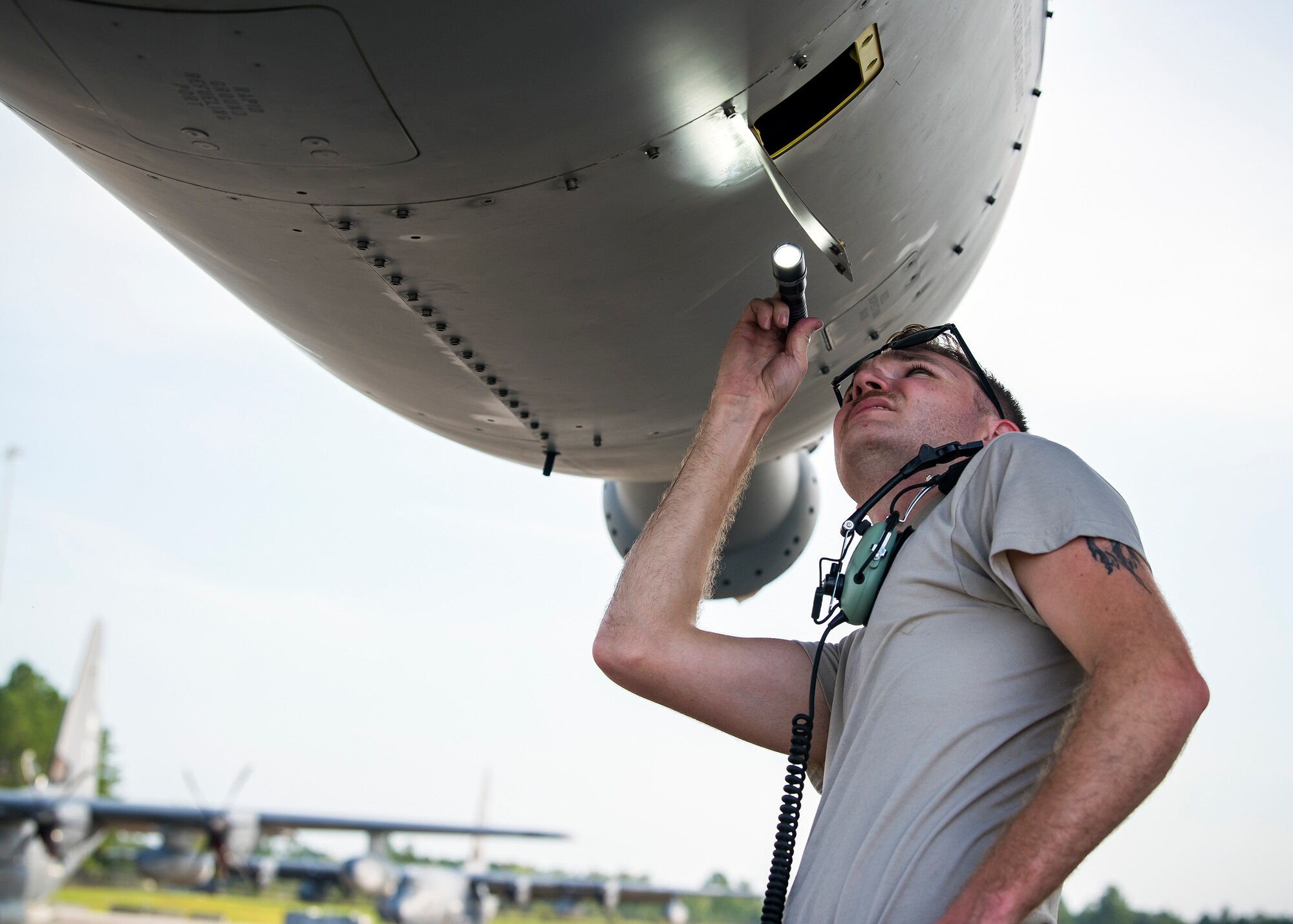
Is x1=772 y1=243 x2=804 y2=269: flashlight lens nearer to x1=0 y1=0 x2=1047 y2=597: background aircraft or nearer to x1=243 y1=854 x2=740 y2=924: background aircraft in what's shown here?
x1=0 y1=0 x2=1047 y2=597: background aircraft

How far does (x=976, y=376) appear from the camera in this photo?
2041mm

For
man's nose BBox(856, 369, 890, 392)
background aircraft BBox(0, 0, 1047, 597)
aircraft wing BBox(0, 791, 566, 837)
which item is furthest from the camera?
aircraft wing BBox(0, 791, 566, 837)

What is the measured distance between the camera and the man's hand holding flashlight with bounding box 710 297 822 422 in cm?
210

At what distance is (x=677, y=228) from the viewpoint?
261 cm

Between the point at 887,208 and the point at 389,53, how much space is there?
1.66 meters

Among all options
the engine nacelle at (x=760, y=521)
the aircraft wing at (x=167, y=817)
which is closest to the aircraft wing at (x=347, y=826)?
the aircraft wing at (x=167, y=817)

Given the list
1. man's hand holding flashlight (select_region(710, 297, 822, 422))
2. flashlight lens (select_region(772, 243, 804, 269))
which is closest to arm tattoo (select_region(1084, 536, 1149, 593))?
man's hand holding flashlight (select_region(710, 297, 822, 422))

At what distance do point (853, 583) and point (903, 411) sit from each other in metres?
0.39

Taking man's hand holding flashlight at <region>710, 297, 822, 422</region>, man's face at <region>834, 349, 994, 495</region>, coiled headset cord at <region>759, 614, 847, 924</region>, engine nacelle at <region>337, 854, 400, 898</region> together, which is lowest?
engine nacelle at <region>337, 854, 400, 898</region>

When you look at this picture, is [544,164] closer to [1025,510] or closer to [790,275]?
[790,275]

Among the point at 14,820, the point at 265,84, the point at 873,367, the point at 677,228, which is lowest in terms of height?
the point at 14,820

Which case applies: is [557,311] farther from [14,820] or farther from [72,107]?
[14,820]

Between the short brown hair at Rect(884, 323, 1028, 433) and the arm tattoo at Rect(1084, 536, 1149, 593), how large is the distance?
2.30 feet

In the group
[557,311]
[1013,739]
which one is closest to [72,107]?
[557,311]
